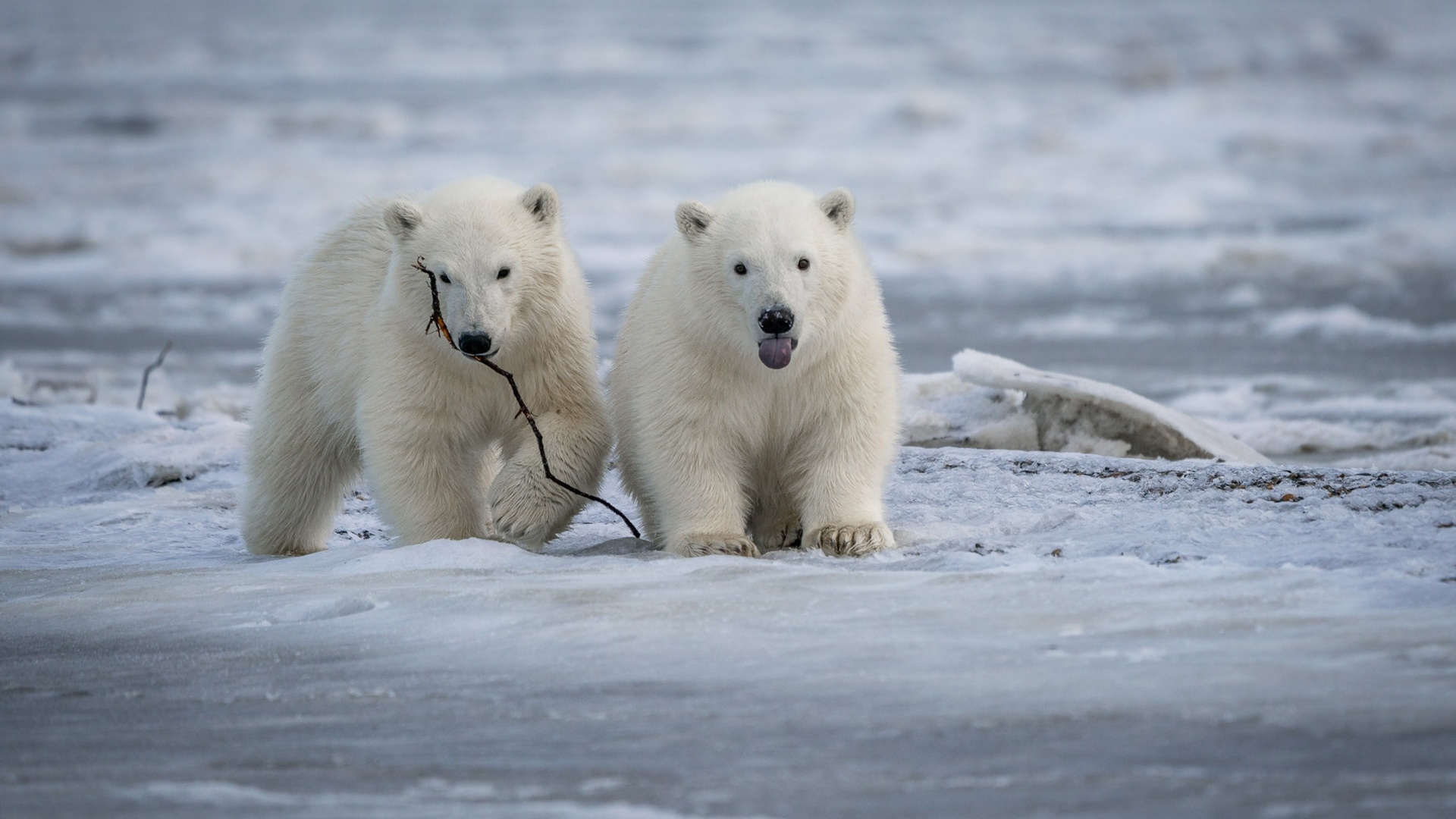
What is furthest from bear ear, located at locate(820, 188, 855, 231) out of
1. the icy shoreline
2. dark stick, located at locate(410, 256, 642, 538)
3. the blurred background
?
the blurred background

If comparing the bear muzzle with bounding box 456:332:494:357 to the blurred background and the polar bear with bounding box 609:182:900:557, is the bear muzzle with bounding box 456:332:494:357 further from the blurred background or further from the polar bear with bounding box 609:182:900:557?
the blurred background

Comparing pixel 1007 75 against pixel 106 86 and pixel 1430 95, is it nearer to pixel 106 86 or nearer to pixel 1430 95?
pixel 1430 95

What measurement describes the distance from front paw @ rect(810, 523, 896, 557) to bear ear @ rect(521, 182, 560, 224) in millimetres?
1307

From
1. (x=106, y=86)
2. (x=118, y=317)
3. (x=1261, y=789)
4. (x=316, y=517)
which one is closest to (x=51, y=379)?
(x=118, y=317)

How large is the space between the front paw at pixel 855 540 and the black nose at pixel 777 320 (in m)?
0.63

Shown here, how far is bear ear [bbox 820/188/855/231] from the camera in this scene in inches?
180

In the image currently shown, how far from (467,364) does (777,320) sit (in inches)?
41.7

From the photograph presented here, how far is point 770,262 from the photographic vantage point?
430 cm

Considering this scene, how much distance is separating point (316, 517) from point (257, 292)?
372 inches

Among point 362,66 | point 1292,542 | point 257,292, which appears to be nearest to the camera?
point 1292,542

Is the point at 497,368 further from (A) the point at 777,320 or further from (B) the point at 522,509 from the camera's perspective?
(A) the point at 777,320

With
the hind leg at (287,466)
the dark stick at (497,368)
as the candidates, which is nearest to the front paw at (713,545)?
the dark stick at (497,368)

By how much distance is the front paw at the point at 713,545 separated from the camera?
4371mm

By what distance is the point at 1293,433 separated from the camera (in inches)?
282
